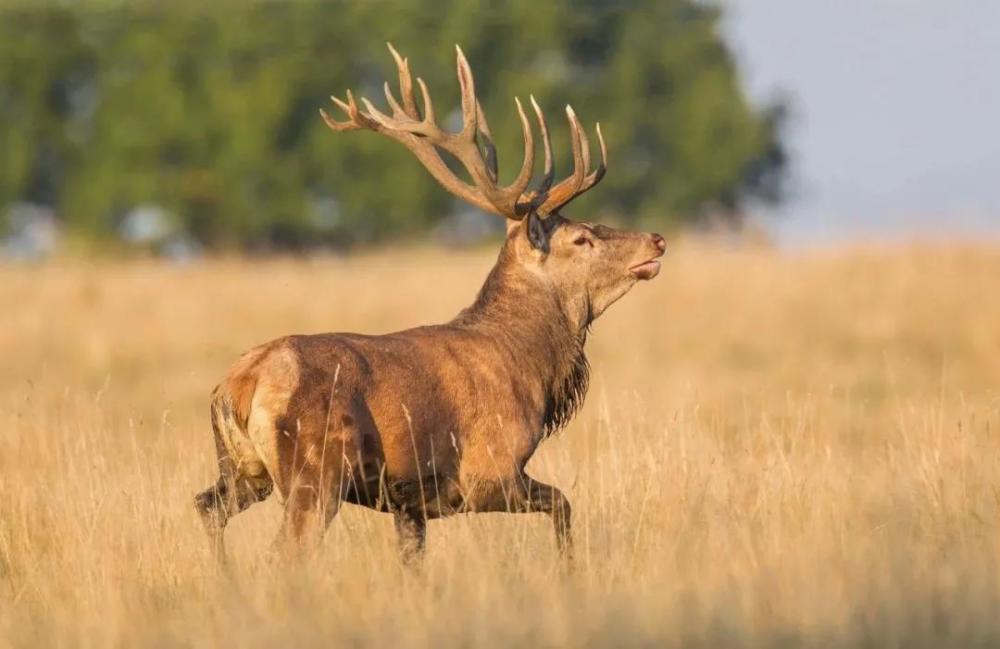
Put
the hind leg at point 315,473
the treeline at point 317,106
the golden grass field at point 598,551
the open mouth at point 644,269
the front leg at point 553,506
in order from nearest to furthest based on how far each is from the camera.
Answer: the golden grass field at point 598,551 < the hind leg at point 315,473 < the front leg at point 553,506 < the open mouth at point 644,269 < the treeline at point 317,106

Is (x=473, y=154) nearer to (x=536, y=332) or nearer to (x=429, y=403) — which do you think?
(x=536, y=332)

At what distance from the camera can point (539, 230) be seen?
8.72 m

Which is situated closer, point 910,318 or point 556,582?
point 556,582

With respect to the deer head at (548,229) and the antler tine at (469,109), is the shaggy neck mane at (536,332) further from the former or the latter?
the antler tine at (469,109)

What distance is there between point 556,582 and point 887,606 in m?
1.23

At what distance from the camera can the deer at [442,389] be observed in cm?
721

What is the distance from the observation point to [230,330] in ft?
65.2

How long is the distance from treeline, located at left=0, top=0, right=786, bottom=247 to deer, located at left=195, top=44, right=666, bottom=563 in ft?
103

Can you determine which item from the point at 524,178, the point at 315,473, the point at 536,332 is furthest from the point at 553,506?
the point at 524,178

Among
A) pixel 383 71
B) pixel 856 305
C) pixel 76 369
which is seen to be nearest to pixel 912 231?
pixel 856 305

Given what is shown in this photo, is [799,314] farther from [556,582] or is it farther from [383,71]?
[383,71]

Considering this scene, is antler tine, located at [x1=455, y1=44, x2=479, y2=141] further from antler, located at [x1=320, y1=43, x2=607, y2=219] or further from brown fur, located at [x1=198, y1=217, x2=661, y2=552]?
brown fur, located at [x1=198, y1=217, x2=661, y2=552]

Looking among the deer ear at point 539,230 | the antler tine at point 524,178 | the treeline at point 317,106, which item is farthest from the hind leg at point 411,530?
the treeline at point 317,106

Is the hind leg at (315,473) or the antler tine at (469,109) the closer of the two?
the hind leg at (315,473)
